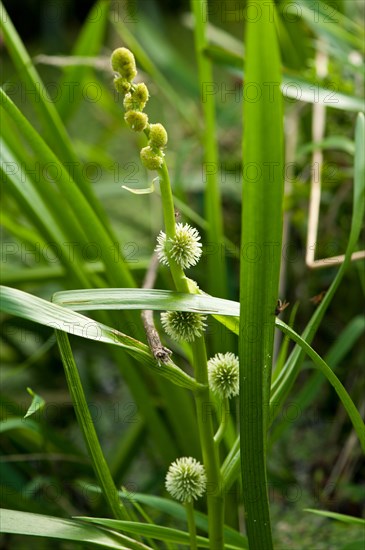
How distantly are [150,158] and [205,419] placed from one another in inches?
8.1

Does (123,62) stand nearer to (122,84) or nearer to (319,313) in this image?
(122,84)

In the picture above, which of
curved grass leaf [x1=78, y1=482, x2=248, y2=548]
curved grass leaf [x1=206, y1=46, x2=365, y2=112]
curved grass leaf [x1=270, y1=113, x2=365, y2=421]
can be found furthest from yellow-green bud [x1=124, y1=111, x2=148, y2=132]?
curved grass leaf [x1=206, y1=46, x2=365, y2=112]

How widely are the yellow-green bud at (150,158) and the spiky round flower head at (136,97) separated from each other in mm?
28

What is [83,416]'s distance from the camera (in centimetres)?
49

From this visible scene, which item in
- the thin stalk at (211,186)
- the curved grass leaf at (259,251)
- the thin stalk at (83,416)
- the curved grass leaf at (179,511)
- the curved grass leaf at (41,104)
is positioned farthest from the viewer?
the thin stalk at (211,186)

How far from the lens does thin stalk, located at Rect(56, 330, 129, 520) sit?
1.56 ft

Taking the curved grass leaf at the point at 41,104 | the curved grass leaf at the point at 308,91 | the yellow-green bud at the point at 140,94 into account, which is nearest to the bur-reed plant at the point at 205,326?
the yellow-green bud at the point at 140,94

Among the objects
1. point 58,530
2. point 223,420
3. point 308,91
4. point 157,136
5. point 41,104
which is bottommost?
point 58,530

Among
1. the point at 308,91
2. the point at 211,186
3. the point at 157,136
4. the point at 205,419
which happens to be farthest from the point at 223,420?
the point at 308,91

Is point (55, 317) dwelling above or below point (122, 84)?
below

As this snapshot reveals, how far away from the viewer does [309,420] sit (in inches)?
38.4

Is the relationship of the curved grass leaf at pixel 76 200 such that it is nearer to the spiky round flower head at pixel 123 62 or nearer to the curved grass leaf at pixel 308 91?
the spiky round flower head at pixel 123 62

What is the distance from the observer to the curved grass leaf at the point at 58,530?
0.46 meters

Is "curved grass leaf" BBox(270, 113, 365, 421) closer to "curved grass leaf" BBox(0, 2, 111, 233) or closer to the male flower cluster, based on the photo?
the male flower cluster
